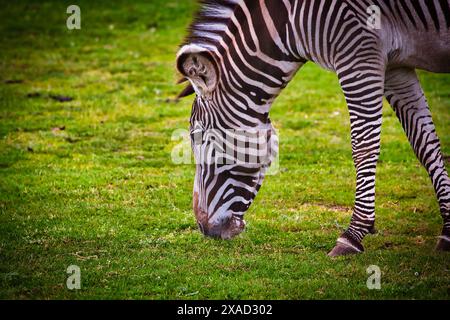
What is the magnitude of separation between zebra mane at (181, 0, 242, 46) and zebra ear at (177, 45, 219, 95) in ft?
0.78

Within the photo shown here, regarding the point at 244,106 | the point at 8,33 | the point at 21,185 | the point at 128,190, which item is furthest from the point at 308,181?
the point at 8,33

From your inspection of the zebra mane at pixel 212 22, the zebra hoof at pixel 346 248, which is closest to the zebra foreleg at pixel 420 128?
the zebra hoof at pixel 346 248

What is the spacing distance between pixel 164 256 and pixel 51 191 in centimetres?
325

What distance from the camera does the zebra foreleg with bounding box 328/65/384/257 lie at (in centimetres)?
812

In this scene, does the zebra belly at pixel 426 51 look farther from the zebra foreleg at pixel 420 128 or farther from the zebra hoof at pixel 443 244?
the zebra hoof at pixel 443 244

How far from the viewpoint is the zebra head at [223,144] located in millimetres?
8508

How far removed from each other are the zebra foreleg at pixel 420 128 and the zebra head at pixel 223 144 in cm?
165

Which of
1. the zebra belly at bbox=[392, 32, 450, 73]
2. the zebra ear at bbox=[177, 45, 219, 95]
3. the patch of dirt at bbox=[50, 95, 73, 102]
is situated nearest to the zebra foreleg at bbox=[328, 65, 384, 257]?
the zebra belly at bbox=[392, 32, 450, 73]

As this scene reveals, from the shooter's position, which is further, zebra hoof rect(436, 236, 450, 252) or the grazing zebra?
zebra hoof rect(436, 236, 450, 252)

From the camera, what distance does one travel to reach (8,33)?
866 inches

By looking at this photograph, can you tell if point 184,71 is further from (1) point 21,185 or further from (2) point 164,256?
(1) point 21,185

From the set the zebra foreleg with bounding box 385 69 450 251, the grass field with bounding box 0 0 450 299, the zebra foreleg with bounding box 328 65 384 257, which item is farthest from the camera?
the zebra foreleg with bounding box 385 69 450 251

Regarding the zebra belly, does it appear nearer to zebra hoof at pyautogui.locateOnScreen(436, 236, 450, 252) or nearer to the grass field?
zebra hoof at pyautogui.locateOnScreen(436, 236, 450, 252)
